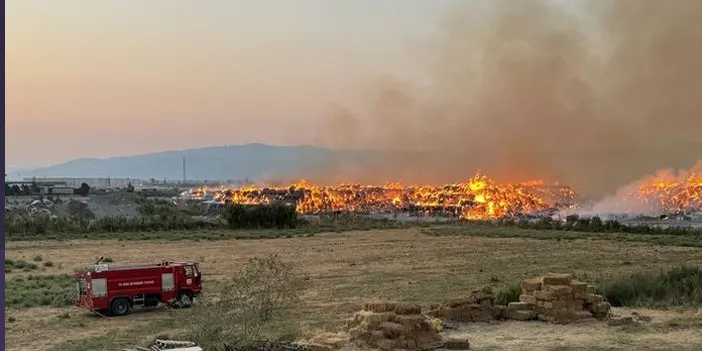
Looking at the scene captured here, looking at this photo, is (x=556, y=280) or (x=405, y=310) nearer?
(x=405, y=310)

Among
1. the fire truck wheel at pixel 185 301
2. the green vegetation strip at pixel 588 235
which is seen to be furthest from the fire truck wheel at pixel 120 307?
the green vegetation strip at pixel 588 235

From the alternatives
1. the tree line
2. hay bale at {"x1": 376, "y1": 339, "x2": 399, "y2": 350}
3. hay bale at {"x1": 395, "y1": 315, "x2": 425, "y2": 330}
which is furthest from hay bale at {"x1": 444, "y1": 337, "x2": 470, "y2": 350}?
the tree line

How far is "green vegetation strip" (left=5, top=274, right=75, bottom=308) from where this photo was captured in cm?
2323

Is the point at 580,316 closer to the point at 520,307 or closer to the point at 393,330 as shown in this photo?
the point at 520,307

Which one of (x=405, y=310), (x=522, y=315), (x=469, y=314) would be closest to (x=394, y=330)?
(x=405, y=310)

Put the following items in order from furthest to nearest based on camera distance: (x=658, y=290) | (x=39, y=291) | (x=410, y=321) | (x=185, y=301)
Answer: (x=39, y=291), (x=185, y=301), (x=658, y=290), (x=410, y=321)

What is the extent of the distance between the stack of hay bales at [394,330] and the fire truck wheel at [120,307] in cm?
924

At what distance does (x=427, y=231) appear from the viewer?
211 feet

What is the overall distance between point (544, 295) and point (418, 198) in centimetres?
11538

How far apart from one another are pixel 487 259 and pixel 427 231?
88.1ft

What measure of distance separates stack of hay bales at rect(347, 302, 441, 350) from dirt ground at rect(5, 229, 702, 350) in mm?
1057

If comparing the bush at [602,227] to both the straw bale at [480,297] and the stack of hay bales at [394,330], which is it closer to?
the straw bale at [480,297]

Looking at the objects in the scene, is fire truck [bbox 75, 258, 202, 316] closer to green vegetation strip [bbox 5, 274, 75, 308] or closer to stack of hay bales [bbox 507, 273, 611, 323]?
green vegetation strip [bbox 5, 274, 75, 308]

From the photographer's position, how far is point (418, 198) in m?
133
